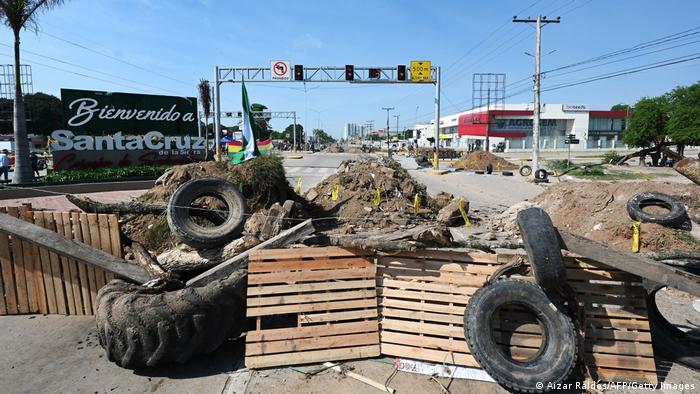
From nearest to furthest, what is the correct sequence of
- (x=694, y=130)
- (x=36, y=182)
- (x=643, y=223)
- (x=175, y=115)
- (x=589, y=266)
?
(x=589, y=266)
(x=643, y=223)
(x=36, y=182)
(x=175, y=115)
(x=694, y=130)

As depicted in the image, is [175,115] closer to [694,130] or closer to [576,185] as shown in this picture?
[576,185]

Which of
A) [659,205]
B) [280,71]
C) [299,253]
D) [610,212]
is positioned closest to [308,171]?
[280,71]

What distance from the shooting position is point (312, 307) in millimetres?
4875

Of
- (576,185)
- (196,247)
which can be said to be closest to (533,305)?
(196,247)

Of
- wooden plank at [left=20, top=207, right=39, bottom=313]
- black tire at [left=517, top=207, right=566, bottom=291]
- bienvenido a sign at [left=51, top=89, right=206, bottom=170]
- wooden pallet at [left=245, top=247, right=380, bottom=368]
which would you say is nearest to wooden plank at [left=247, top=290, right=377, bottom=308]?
wooden pallet at [left=245, top=247, right=380, bottom=368]

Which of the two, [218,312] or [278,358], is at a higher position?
[218,312]

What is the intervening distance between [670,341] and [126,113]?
916 inches

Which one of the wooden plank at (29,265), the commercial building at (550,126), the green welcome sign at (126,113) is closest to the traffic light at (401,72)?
the green welcome sign at (126,113)

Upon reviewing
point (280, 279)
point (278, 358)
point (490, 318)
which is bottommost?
point (278, 358)

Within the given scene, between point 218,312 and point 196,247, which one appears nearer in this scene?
point 218,312

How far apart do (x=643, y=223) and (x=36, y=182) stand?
2189 cm

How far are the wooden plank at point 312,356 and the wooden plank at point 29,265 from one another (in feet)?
12.1

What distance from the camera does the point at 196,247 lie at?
6.12 meters

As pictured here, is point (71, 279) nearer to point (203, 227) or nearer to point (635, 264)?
point (203, 227)
